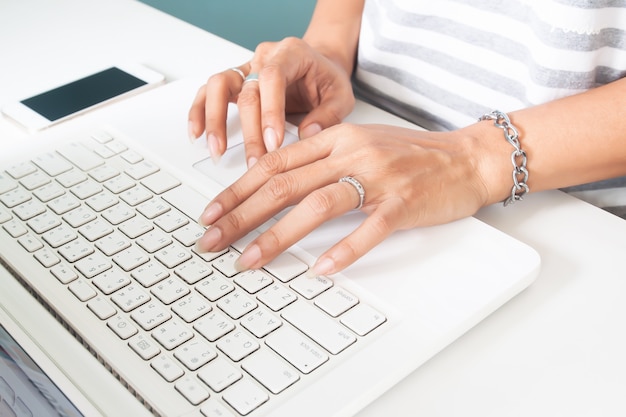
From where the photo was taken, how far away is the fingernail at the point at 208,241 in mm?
573

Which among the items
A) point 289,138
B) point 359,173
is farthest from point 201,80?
point 359,173

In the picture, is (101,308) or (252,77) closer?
(101,308)

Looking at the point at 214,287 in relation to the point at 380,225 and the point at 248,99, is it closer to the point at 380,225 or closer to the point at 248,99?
the point at 380,225

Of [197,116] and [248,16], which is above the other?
[197,116]

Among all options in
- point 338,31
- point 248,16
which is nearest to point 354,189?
point 338,31

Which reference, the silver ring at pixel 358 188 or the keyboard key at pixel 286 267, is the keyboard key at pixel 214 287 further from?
the silver ring at pixel 358 188

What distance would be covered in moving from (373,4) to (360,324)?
1.73ft

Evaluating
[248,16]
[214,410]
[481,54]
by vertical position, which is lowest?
[248,16]

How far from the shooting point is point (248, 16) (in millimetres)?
1837

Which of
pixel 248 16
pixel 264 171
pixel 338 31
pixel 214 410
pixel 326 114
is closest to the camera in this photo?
pixel 214 410

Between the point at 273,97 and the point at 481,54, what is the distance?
0.25m

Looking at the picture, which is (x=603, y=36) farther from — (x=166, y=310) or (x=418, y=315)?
(x=166, y=310)

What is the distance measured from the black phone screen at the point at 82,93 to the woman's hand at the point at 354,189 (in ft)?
0.89

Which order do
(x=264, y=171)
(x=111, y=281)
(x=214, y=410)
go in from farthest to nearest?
(x=264, y=171)
(x=111, y=281)
(x=214, y=410)
